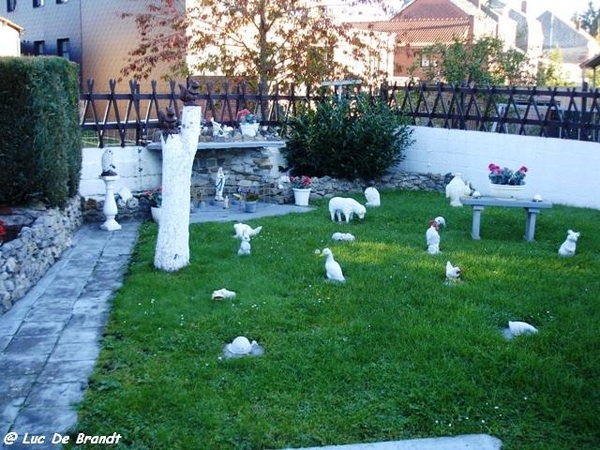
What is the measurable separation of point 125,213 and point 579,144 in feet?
22.8

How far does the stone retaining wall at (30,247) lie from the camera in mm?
5707

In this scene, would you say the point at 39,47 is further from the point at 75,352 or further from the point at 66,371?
the point at 66,371

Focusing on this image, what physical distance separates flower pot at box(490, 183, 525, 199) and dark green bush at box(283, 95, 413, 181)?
11.8 feet

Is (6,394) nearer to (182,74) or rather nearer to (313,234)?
(313,234)

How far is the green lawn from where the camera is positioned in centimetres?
366

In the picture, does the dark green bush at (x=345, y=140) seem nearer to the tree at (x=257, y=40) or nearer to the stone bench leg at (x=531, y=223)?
the tree at (x=257, y=40)

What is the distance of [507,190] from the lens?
8.12 meters

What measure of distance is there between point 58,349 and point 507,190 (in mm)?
5647

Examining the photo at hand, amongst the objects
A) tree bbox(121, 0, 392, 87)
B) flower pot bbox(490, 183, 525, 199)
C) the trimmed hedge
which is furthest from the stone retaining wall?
tree bbox(121, 0, 392, 87)

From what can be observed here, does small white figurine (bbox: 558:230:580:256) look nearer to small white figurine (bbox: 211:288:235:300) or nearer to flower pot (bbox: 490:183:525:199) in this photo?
flower pot (bbox: 490:183:525:199)

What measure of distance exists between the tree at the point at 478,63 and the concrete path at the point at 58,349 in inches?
435

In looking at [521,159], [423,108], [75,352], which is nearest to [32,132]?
[75,352]

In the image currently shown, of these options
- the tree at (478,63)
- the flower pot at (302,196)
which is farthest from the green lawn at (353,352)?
the tree at (478,63)

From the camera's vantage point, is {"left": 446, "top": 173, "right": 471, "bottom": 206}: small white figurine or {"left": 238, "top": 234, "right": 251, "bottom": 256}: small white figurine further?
{"left": 446, "top": 173, "right": 471, "bottom": 206}: small white figurine
